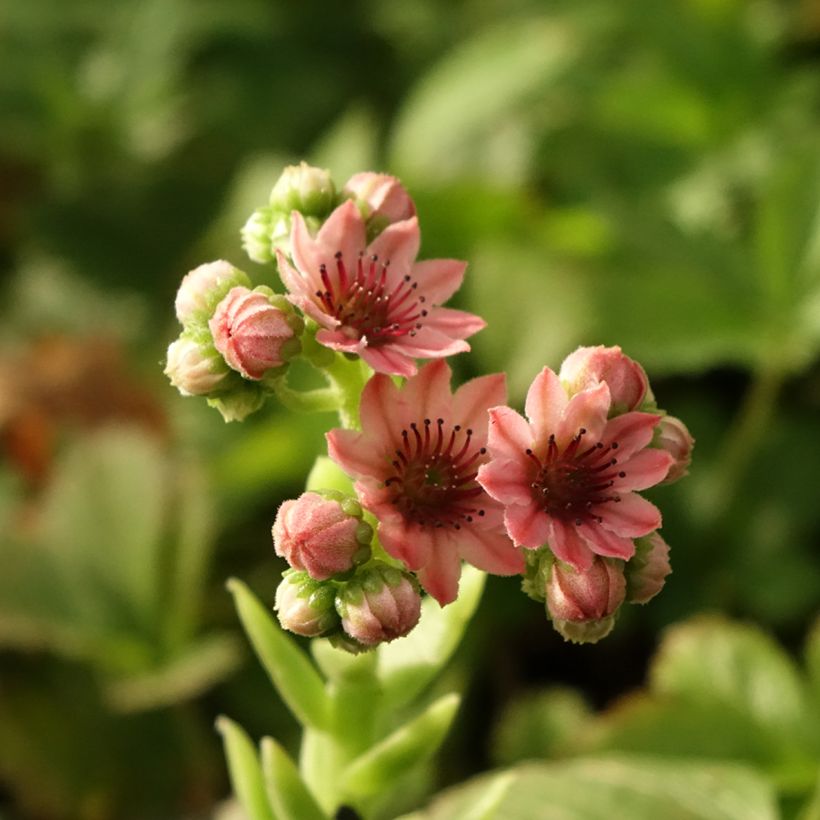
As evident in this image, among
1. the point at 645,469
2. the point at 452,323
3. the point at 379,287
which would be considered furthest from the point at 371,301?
the point at 645,469

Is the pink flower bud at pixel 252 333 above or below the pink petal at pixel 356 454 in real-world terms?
above

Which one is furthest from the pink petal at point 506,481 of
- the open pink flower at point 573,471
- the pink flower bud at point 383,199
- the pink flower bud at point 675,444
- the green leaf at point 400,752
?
the pink flower bud at point 383,199

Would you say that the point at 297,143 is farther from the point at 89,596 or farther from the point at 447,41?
the point at 89,596

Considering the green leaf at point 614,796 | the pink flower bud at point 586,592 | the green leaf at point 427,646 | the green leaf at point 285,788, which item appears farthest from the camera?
the green leaf at point 614,796

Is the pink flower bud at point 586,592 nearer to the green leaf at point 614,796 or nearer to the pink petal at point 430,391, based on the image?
the pink petal at point 430,391

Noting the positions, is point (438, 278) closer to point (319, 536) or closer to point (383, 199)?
point (383, 199)
